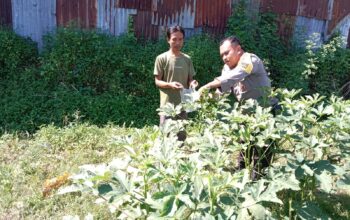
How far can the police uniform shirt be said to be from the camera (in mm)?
3562

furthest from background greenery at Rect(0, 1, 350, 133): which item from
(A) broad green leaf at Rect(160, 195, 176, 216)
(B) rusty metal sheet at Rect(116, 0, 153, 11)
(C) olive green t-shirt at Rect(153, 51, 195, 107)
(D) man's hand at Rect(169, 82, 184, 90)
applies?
(A) broad green leaf at Rect(160, 195, 176, 216)

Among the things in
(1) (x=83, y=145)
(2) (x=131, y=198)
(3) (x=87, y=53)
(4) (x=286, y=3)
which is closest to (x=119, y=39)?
(3) (x=87, y=53)

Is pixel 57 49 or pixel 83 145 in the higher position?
pixel 57 49

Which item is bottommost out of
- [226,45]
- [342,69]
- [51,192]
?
[51,192]

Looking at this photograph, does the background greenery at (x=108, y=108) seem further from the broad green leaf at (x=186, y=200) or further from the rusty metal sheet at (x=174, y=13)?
the rusty metal sheet at (x=174, y=13)

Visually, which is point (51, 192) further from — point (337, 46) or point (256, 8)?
point (337, 46)

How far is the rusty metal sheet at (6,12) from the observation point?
7379mm

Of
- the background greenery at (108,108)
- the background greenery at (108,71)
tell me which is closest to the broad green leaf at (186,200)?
the background greenery at (108,108)

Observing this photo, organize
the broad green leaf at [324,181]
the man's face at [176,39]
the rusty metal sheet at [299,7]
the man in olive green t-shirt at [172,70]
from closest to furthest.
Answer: the broad green leaf at [324,181], the man's face at [176,39], the man in olive green t-shirt at [172,70], the rusty metal sheet at [299,7]

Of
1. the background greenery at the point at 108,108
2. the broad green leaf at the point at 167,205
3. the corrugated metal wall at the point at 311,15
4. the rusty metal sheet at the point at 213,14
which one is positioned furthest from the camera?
the corrugated metal wall at the point at 311,15

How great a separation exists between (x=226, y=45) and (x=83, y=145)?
2368 millimetres

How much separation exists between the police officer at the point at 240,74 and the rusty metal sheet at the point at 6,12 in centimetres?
526

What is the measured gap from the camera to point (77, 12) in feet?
24.1

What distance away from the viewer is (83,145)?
5.02 meters
